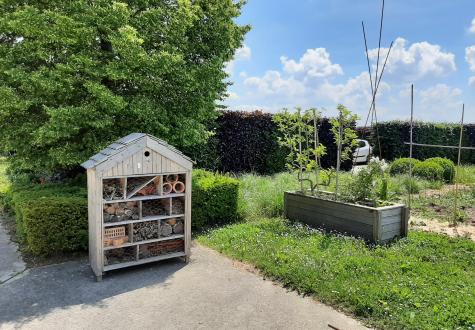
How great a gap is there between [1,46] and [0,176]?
773 centimetres

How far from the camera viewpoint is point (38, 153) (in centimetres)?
746

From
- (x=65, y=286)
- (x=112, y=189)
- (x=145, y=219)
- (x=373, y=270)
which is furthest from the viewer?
(x=145, y=219)

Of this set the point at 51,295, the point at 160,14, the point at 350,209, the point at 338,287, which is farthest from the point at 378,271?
the point at 160,14

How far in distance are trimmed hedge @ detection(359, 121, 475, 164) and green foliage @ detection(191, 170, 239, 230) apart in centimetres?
1202

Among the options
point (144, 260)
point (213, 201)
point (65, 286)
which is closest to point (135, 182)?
point (144, 260)

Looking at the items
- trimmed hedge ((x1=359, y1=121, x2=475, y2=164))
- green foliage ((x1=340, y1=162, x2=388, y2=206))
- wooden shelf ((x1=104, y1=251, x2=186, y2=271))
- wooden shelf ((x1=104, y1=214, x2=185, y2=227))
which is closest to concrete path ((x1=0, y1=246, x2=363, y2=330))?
wooden shelf ((x1=104, y1=251, x2=186, y2=271))

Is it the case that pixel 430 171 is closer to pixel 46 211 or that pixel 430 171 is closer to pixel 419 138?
pixel 419 138

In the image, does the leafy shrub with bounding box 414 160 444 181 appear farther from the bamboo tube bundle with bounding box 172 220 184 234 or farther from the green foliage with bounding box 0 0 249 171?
the bamboo tube bundle with bounding box 172 220 184 234

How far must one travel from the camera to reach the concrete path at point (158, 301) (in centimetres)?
393

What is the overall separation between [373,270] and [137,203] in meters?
3.38

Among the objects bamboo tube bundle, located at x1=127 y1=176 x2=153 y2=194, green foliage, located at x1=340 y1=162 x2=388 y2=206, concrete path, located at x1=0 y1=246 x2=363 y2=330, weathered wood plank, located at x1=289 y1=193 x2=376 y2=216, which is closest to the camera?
concrete path, located at x1=0 y1=246 x2=363 y2=330

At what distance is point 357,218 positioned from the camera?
641 centimetres

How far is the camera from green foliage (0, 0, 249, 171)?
6535 millimetres

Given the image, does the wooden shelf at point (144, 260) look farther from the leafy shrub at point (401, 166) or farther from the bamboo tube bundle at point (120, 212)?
the leafy shrub at point (401, 166)
